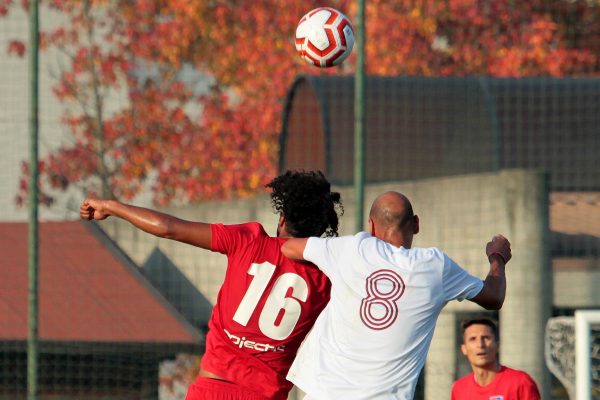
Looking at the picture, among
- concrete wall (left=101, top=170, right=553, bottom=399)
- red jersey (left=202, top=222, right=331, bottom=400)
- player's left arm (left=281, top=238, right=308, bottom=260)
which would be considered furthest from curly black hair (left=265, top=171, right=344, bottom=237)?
concrete wall (left=101, top=170, right=553, bottom=399)

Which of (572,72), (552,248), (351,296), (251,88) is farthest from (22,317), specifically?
(572,72)

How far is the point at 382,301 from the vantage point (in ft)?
16.1

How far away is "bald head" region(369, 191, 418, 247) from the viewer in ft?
16.4

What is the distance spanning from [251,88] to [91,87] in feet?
7.39

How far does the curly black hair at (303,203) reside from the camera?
5.53 metres

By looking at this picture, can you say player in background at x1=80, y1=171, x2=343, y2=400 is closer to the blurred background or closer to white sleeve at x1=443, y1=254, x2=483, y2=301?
white sleeve at x1=443, y1=254, x2=483, y2=301

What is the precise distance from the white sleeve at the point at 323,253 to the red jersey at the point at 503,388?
2.53m

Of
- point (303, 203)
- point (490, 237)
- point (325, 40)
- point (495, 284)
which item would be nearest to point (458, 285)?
point (495, 284)

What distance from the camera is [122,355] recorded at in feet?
35.4

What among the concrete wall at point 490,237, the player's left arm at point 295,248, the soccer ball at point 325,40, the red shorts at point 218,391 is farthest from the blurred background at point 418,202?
the player's left arm at point 295,248

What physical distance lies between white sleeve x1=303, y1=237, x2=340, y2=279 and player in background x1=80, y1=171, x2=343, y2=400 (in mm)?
325

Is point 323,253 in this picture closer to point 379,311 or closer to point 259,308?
point 379,311

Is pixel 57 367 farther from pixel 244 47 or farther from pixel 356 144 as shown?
pixel 244 47

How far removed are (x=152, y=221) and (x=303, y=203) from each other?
0.72 meters
